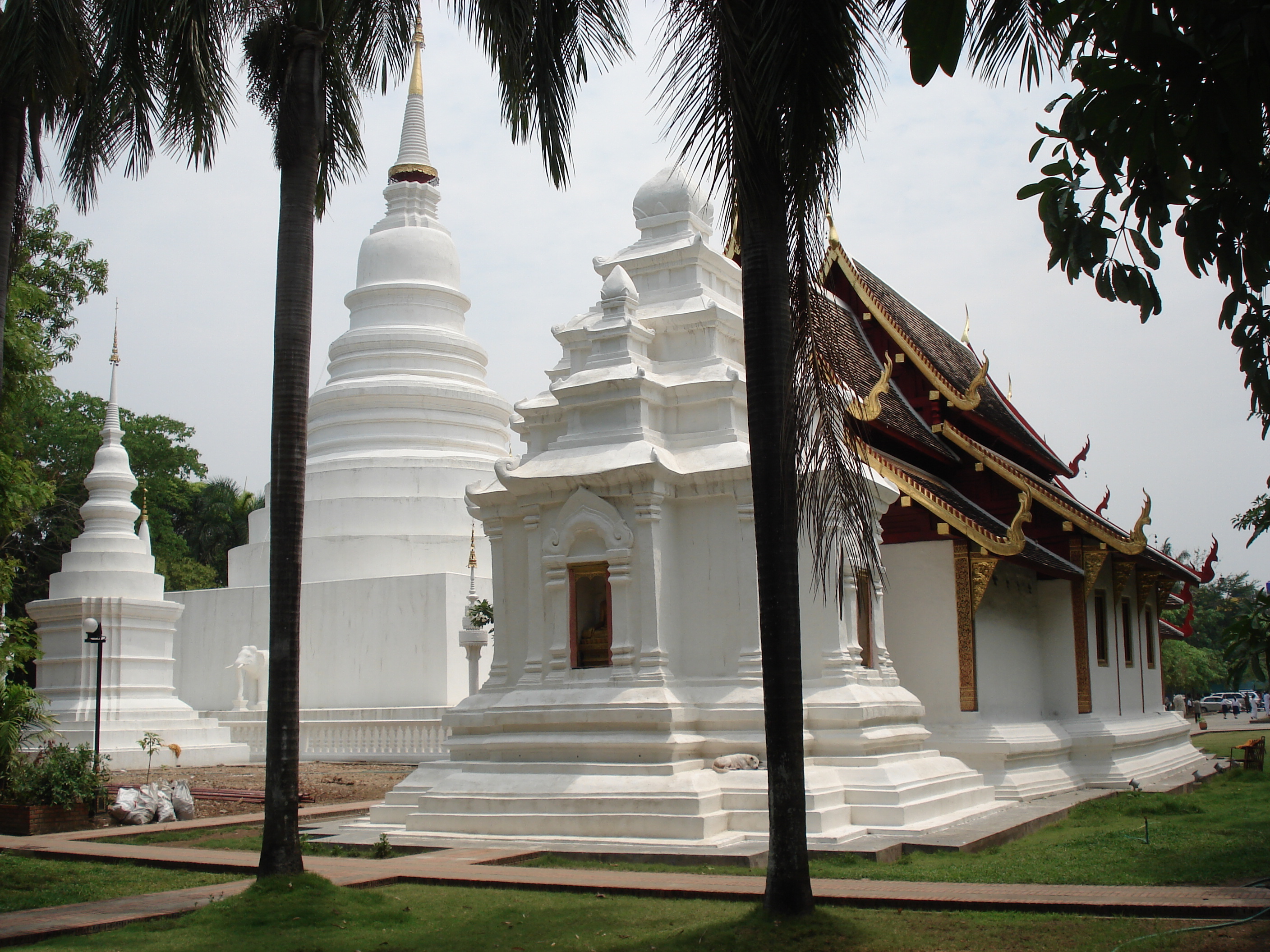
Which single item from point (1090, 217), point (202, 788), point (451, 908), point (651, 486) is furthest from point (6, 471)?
point (1090, 217)

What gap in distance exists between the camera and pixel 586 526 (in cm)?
1380

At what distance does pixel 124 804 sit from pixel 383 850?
17.8ft

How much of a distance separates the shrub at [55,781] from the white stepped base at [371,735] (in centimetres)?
827

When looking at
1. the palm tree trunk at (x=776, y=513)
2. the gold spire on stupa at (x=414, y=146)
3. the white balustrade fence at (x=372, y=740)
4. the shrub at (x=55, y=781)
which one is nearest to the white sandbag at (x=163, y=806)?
the shrub at (x=55, y=781)

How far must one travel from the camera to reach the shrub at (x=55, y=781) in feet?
48.9

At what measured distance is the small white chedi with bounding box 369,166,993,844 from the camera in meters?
12.4

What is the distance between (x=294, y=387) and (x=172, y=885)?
4506 mm

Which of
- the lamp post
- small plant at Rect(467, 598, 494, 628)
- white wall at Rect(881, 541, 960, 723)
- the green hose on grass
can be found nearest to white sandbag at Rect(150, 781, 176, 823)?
the lamp post

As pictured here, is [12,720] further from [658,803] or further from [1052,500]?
[1052,500]

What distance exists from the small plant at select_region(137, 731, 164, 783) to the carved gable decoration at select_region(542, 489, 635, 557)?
298 inches

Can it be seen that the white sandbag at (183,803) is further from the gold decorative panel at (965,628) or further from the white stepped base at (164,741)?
the gold decorative panel at (965,628)

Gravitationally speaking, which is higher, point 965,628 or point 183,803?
point 965,628

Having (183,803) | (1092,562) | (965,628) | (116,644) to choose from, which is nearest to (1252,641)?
(965,628)

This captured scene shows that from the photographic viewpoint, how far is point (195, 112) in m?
10.2
